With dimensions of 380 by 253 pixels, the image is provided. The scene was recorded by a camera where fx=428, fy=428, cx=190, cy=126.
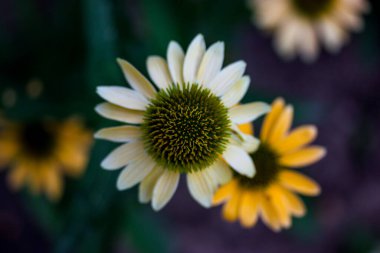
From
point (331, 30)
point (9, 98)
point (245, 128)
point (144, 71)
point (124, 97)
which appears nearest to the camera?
point (124, 97)

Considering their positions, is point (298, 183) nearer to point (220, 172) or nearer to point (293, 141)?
point (293, 141)

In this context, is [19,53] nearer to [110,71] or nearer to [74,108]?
[74,108]

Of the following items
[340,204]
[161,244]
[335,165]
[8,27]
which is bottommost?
[340,204]

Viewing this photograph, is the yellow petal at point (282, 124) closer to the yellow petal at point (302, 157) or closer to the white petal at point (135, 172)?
the yellow petal at point (302, 157)

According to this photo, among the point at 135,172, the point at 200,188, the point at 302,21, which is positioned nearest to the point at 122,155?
the point at 135,172

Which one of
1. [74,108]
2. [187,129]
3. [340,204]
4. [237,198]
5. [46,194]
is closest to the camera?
→ [187,129]

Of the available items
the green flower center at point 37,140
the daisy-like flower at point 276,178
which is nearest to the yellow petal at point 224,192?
the daisy-like flower at point 276,178

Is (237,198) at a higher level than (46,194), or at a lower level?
lower


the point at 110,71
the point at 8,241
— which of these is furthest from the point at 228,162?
the point at 8,241
